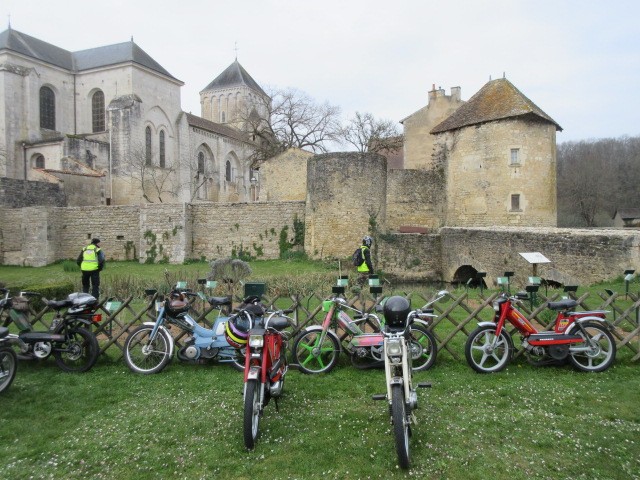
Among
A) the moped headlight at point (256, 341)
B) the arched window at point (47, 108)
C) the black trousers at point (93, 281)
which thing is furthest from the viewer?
the arched window at point (47, 108)

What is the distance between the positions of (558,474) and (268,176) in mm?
26880

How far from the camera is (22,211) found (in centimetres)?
2234

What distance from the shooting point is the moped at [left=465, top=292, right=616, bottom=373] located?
17.5 ft

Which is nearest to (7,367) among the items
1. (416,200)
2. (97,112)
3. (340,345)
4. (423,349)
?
(340,345)

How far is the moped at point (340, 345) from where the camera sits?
5.41 meters

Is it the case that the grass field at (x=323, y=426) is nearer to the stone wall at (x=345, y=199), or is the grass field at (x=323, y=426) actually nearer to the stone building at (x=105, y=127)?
the stone wall at (x=345, y=199)

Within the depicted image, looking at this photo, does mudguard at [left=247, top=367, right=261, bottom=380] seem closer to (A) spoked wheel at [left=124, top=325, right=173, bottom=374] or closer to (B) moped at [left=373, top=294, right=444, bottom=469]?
(B) moped at [left=373, top=294, right=444, bottom=469]

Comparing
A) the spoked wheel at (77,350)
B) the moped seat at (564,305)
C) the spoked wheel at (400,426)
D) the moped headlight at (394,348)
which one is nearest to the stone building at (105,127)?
the spoked wheel at (77,350)

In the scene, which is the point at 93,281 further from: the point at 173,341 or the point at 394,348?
the point at 394,348

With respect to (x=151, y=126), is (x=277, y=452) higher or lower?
lower

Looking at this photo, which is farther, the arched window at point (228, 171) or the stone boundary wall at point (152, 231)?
the arched window at point (228, 171)

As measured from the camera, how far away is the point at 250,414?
3.73m

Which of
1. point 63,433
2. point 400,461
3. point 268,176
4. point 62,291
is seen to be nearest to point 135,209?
point 268,176

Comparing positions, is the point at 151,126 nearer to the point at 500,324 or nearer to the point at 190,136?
the point at 190,136
